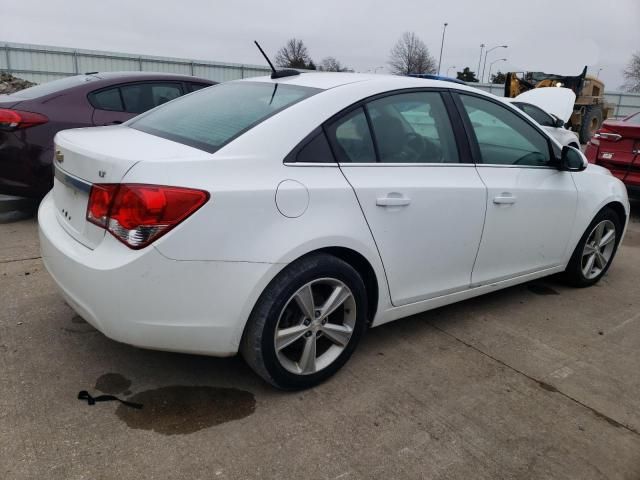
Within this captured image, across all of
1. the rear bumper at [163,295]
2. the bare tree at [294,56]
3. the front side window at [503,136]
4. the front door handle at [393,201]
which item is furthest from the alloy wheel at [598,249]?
the bare tree at [294,56]

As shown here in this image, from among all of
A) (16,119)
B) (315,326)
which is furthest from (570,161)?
(16,119)

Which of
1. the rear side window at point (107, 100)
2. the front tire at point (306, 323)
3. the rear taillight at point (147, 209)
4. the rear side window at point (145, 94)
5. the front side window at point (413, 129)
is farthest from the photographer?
the rear side window at point (145, 94)

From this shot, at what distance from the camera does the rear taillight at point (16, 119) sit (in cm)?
482

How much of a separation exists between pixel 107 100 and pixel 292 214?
153 inches

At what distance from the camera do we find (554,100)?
11906 millimetres

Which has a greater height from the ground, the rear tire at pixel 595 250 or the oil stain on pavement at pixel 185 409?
the rear tire at pixel 595 250

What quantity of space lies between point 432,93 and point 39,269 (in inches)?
122

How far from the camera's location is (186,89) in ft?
20.1

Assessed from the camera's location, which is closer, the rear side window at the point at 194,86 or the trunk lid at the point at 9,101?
the trunk lid at the point at 9,101

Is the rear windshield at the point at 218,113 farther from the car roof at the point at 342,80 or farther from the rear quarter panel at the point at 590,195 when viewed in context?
the rear quarter panel at the point at 590,195

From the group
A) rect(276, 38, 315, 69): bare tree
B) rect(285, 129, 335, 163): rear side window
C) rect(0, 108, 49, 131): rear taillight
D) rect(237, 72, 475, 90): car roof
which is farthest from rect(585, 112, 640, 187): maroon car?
rect(276, 38, 315, 69): bare tree

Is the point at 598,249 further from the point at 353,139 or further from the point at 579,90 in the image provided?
the point at 579,90

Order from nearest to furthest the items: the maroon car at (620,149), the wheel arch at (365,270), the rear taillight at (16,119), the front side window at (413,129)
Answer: the wheel arch at (365,270) → the front side window at (413,129) → the rear taillight at (16,119) → the maroon car at (620,149)

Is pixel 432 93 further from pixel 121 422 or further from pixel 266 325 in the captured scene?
pixel 121 422
